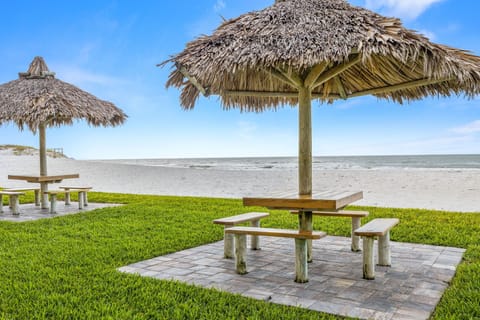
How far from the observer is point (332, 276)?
373 cm

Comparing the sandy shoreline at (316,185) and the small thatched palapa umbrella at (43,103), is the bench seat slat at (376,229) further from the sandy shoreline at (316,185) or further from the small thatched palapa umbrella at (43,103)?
the small thatched palapa umbrella at (43,103)

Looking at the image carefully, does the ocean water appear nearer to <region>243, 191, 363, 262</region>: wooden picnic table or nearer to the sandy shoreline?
the sandy shoreline

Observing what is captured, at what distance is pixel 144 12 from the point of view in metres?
15.3

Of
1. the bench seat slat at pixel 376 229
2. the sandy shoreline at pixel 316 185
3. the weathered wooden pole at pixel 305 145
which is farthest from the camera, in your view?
the sandy shoreline at pixel 316 185

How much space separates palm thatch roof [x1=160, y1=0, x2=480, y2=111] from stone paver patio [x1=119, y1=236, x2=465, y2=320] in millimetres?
1875

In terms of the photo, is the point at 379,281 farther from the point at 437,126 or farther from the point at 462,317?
the point at 437,126

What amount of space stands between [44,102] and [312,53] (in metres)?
6.81

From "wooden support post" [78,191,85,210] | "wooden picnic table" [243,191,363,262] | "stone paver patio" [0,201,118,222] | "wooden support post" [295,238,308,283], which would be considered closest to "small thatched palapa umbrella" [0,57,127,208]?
"stone paver patio" [0,201,118,222]

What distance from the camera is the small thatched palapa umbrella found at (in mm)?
8305

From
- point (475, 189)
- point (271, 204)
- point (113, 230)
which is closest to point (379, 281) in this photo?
point (271, 204)

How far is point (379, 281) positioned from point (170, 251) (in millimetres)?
2441

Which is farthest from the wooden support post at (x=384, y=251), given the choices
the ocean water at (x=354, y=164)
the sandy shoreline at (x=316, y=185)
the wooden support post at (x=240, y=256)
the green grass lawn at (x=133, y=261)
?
the ocean water at (x=354, y=164)

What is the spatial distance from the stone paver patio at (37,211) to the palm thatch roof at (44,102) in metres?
1.92

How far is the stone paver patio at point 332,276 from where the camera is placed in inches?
118
